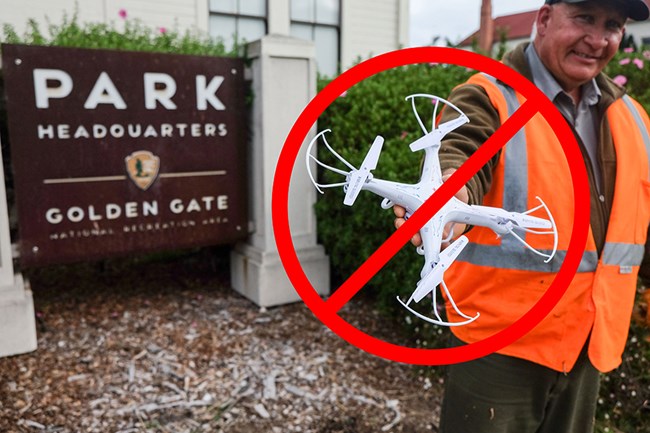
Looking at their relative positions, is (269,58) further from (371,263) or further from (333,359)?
(371,263)

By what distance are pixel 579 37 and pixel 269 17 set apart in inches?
344

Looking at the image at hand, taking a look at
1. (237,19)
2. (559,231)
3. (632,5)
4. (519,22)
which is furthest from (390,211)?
(519,22)

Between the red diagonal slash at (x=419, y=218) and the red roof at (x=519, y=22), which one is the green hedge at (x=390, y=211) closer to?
the red diagonal slash at (x=419, y=218)

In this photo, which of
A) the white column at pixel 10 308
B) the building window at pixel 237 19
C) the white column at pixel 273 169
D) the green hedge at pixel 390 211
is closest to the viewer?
the green hedge at pixel 390 211

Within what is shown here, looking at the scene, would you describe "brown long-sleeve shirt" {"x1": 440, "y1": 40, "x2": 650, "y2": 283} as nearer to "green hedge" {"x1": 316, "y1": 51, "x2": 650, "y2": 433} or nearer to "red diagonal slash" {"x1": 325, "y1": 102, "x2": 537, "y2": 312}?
"red diagonal slash" {"x1": 325, "y1": 102, "x2": 537, "y2": 312}

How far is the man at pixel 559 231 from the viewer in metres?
1.79

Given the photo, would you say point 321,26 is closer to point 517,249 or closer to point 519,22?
point 517,249

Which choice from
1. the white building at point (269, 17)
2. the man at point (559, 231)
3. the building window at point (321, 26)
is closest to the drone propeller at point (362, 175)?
the man at point (559, 231)

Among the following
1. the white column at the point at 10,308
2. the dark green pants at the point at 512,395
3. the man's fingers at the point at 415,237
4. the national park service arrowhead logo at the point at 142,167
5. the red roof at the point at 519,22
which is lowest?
the white column at the point at 10,308

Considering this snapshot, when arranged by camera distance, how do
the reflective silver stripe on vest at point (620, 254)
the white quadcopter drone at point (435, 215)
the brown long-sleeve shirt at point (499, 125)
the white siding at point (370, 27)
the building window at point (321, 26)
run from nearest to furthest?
the white quadcopter drone at point (435, 215) → the brown long-sleeve shirt at point (499, 125) → the reflective silver stripe on vest at point (620, 254) → the building window at point (321, 26) → the white siding at point (370, 27)

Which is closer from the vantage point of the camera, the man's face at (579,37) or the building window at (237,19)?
the man's face at (579,37)

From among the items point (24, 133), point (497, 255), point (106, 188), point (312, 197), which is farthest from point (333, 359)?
point (24, 133)

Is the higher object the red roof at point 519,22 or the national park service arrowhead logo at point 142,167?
the red roof at point 519,22

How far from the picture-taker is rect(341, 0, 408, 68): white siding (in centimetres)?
1084
